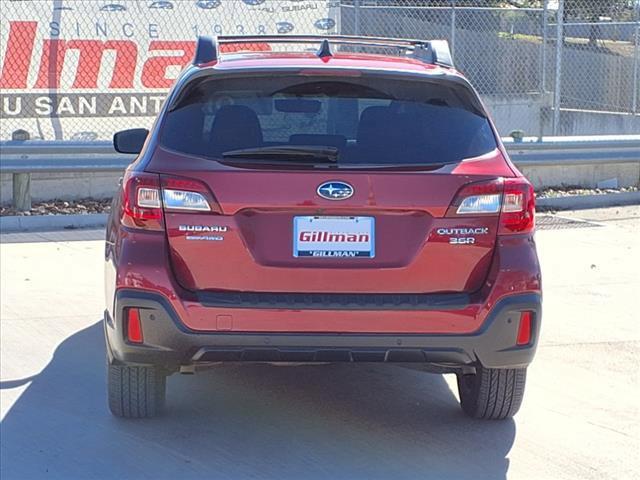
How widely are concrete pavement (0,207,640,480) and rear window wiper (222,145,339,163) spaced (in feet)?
4.26

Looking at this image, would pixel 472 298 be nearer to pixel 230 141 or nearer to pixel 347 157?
pixel 347 157

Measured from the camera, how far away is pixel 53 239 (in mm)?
10008

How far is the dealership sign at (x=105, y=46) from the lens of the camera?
468 inches

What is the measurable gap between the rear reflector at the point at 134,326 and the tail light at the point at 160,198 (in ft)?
1.13

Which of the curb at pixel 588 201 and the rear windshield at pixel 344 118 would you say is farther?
the curb at pixel 588 201

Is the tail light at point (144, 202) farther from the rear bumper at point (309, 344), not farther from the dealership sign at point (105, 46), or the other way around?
the dealership sign at point (105, 46)

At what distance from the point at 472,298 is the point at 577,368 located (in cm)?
197

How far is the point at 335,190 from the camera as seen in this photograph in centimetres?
457

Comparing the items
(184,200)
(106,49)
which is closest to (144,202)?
(184,200)

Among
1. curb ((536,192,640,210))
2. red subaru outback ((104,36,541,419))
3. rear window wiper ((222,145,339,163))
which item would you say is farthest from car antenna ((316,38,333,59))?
curb ((536,192,640,210))

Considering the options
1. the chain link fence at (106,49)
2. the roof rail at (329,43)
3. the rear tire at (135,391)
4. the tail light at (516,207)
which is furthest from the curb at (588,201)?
the rear tire at (135,391)

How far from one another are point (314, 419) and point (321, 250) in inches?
46.4

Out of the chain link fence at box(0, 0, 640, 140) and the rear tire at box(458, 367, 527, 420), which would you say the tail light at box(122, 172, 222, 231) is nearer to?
the rear tire at box(458, 367, 527, 420)

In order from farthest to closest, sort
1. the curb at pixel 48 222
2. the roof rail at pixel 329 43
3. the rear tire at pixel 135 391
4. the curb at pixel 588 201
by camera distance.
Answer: the curb at pixel 588 201 → the curb at pixel 48 222 → the roof rail at pixel 329 43 → the rear tire at pixel 135 391
